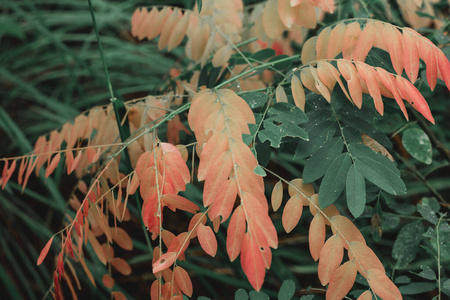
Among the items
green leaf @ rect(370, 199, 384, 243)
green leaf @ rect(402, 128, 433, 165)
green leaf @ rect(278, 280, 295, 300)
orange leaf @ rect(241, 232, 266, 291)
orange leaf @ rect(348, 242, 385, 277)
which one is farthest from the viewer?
green leaf @ rect(402, 128, 433, 165)

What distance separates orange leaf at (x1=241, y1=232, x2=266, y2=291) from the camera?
0.42m

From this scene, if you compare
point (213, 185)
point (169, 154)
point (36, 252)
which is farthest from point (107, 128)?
point (36, 252)

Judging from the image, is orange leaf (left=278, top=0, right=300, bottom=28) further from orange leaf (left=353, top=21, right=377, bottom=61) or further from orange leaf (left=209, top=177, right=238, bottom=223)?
orange leaf (left=209, top=177, right=238, bottom=223)

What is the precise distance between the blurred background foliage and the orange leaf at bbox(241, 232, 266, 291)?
393 millimetres

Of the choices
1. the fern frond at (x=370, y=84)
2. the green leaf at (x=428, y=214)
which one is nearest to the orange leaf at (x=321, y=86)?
the fern frond at (x=370, y=84)

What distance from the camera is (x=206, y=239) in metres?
0.53

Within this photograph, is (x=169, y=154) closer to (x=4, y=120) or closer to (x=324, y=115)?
(x=324, y=115)

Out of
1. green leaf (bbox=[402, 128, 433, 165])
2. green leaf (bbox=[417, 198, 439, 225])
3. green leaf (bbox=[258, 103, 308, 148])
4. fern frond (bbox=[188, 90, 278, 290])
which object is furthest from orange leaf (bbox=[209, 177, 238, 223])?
green leaf (bbox=[402, 128, 433, 165])

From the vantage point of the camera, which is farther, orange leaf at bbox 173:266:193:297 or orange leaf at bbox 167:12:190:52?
orange leaf at bbox 167:12:190:52

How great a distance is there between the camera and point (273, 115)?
64cm

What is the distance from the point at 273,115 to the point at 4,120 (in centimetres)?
111

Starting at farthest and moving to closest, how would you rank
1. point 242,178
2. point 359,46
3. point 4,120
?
1. point 4,120
2. point 359,46
3. point 242,178

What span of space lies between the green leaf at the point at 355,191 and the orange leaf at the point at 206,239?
20 centimetres

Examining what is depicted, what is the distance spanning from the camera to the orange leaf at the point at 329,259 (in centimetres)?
53
